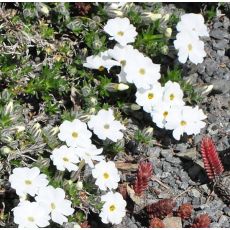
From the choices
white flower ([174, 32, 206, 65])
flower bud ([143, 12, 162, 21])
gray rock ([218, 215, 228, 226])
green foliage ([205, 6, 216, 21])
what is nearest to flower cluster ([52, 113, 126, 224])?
gray rock ([218, 215, 228, 226])

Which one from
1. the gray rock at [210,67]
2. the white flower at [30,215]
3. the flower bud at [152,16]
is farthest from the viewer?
the gray rock at [210,67]

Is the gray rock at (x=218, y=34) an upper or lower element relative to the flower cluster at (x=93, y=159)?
upper

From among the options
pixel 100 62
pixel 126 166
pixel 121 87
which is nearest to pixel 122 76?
pixel 121 87

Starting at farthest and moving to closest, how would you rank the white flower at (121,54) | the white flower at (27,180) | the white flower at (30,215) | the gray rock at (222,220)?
the white flower at (121,54) → the gray rock at (222,220) → the white flower at (27,180) → the white flower at (30,215)

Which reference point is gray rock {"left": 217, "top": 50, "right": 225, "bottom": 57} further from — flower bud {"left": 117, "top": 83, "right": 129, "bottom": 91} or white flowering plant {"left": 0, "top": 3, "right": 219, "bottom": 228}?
flower bud {"left": 117, "top": 83, "right": 129, "bottom": 91}

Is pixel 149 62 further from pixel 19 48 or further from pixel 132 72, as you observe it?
pixel 19 48

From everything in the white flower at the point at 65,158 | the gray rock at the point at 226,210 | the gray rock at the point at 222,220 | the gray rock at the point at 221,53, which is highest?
the gray rock at the point at 221,53

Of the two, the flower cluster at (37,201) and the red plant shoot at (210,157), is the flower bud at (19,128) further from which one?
the red plant shoot at (210,157)

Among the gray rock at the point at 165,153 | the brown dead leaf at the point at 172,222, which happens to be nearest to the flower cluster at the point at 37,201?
the brown dead leaf at the point at 172,222
